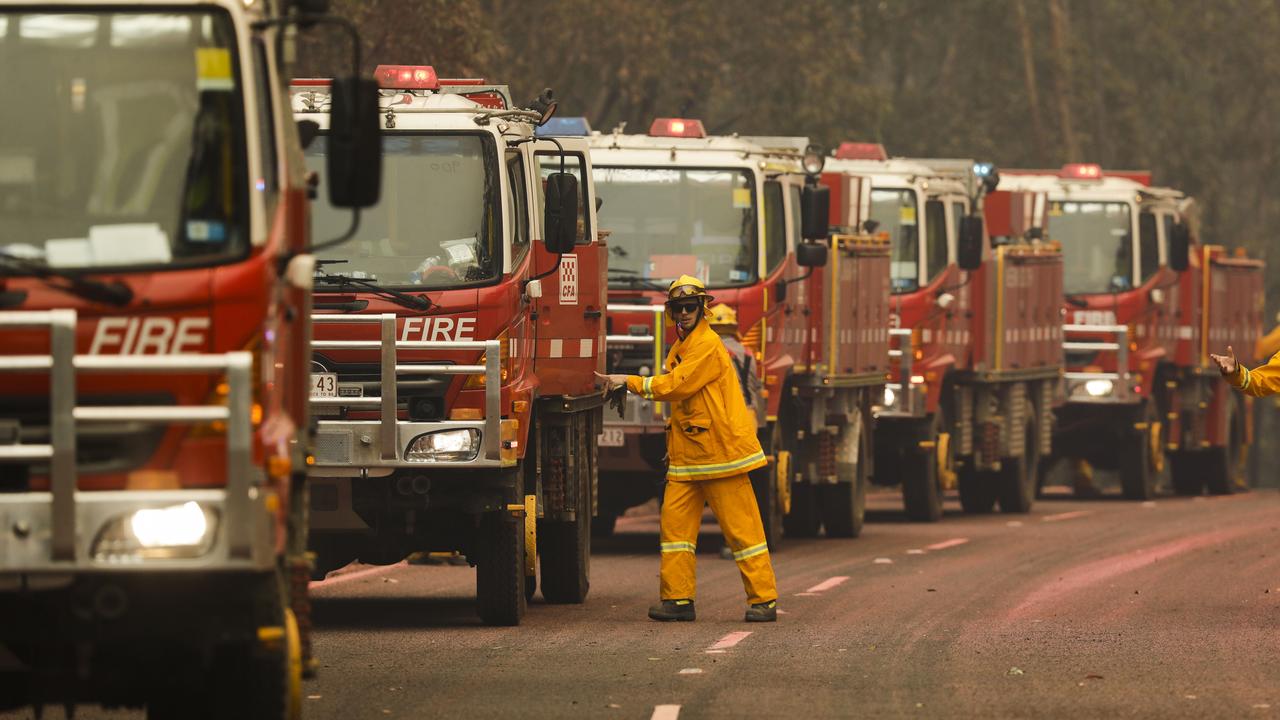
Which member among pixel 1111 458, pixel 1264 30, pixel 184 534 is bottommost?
pixel 1111 458

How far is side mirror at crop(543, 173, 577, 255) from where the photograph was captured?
45.8 ft

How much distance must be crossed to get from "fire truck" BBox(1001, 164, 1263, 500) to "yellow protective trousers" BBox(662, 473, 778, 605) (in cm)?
1491

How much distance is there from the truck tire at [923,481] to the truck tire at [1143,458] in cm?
516

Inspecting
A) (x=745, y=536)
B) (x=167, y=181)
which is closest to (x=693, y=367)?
(x=745, y=536)

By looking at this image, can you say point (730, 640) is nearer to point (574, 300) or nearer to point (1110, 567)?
point (574, 300)

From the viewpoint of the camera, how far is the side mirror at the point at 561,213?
45.8ft

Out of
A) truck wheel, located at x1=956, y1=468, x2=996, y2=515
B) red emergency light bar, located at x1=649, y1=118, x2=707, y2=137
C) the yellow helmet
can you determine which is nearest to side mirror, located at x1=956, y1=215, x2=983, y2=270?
truck wheel, located at x1=956, y1=468, x2=996, y2=515

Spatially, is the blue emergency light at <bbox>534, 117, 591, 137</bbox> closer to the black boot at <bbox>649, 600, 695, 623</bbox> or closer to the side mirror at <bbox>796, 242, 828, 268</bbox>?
the side mirror at <bbox>796, 242, 828, 268</bbox>

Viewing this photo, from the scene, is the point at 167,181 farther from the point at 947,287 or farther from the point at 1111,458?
the point at 1111,458

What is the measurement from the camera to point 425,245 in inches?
543

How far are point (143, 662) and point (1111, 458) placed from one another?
2363 cm

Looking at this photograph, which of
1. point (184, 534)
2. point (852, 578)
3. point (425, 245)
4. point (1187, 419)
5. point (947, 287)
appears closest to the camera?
point (184, 534)

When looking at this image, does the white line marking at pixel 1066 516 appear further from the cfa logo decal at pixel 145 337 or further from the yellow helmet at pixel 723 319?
the cfa logo decal at pixel 145 337

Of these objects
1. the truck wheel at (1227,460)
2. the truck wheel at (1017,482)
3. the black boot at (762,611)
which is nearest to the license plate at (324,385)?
the black boot at (762,611)
